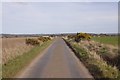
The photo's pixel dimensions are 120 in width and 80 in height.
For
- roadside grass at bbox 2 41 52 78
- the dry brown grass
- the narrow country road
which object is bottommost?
the narrow country road

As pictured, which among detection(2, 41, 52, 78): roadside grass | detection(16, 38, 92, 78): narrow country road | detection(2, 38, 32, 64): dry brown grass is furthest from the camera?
detection(2, 38, 32, 64): dry brown grass

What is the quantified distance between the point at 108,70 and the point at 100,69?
0.49m

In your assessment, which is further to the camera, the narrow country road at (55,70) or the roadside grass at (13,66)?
the narrow country road at (55,70)

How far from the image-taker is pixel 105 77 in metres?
13.8

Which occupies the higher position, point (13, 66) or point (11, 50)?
point (11, 50)

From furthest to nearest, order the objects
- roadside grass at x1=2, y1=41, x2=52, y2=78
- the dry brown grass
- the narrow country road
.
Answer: the dry brown grass < the narrow country road < roadside grass at x1=2, y1=41, x2=52, y2=78

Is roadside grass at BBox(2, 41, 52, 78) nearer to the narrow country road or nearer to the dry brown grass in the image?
the narrow country road

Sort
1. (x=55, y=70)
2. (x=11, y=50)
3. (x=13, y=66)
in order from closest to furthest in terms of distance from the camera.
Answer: (x=55, y=70), (x=13, y=66), (x=11, y=50)

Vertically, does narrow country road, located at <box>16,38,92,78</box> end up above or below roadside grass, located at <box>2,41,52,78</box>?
below

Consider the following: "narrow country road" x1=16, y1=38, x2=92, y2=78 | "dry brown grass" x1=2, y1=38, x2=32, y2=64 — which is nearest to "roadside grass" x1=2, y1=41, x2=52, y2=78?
"narrow country road" x1=16, y1=38, x2=92, y2=78

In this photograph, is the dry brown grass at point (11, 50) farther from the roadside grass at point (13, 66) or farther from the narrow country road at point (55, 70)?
the narrow country road at point (55, 70)

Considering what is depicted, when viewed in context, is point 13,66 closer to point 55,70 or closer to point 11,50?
point 55,70

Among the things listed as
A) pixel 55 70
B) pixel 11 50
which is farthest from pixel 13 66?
pixel 11 50

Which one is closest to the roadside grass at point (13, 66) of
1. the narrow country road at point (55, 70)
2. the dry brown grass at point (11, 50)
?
the narrow country road at point (55, 70)
